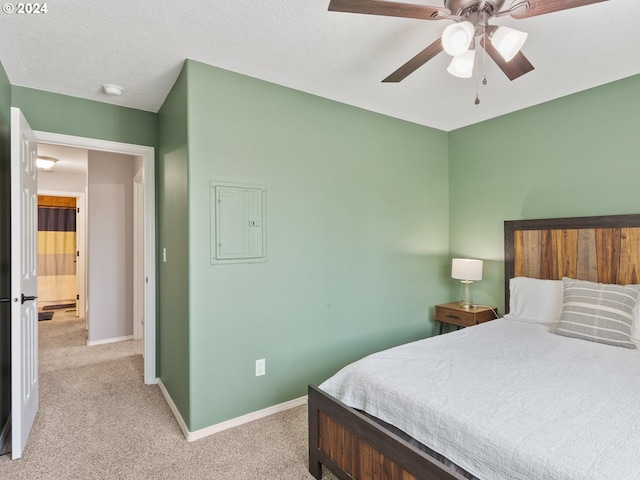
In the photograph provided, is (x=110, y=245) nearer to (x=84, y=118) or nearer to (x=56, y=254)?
(x=84, y=118)

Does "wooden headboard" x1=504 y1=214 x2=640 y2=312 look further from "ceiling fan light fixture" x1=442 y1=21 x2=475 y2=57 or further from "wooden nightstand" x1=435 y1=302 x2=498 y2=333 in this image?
"ceiling fan light fixture" x1=442 y1=21 x2=475 y2=57

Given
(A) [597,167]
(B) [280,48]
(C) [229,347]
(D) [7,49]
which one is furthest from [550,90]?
(D) [7,49]

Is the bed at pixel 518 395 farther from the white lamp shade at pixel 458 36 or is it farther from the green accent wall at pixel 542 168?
the white lamp shade at pixel 458 36

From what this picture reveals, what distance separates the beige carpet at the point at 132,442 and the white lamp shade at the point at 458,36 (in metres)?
2.25

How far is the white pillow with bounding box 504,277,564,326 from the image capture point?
108 inches

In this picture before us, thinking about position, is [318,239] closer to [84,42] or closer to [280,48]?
[280,48]

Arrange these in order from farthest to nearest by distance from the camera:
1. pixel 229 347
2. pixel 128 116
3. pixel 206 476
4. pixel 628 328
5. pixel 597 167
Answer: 1. pixel 128 116
2. pixel 597 167
3. pixel 229 347
4. pixel 628 328
5. pixel 206 476

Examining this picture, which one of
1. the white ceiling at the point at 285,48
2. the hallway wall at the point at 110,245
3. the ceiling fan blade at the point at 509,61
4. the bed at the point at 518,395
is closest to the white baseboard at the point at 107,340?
the hallway wall at the point at 110,245

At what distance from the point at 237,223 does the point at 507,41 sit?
6.05 ft

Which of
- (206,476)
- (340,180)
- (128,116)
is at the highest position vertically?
(128,116)

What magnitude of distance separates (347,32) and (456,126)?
2.17 meters

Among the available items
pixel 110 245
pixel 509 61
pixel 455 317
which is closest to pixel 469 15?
pixel 509 61

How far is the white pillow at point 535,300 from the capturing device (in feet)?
9.02

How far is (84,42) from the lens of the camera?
206 centimetres
